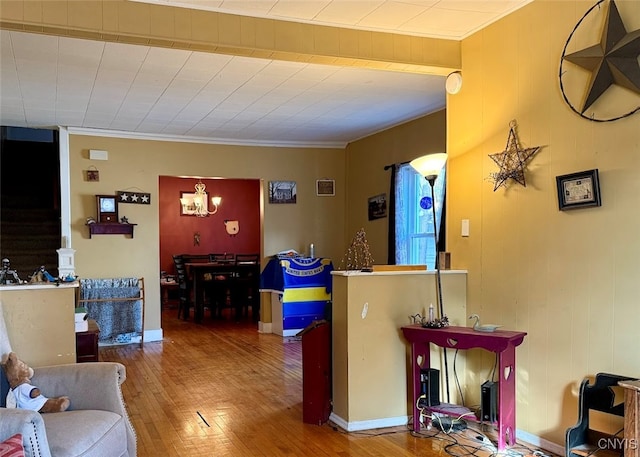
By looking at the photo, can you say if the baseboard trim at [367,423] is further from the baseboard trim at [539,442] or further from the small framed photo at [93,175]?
the small framed photo at [93,175]

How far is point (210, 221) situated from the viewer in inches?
421

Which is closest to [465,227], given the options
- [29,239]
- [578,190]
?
[578,190]

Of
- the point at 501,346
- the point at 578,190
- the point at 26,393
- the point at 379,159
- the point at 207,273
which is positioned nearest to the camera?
the point at 26,393

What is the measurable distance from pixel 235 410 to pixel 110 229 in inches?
134

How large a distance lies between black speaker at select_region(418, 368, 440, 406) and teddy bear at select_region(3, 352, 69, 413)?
2.06 m

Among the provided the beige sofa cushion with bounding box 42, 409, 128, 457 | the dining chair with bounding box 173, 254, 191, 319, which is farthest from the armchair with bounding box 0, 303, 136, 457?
the dining chair with bounding box 173, 254, 191, 319

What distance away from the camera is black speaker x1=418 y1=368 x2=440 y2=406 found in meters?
3.41

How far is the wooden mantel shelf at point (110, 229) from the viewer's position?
20.7ft

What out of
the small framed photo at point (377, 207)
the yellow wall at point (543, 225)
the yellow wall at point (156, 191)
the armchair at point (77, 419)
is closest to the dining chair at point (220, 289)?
the yellow wall at point (156, 191)

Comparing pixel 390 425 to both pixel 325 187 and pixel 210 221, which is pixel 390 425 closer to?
pixel 325 187

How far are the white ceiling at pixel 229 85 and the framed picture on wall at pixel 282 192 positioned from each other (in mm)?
698

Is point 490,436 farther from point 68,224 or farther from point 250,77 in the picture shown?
point 68,224

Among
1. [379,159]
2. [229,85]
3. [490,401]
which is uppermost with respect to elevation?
[229,85]

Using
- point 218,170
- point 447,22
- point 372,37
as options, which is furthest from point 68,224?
point 447,22
